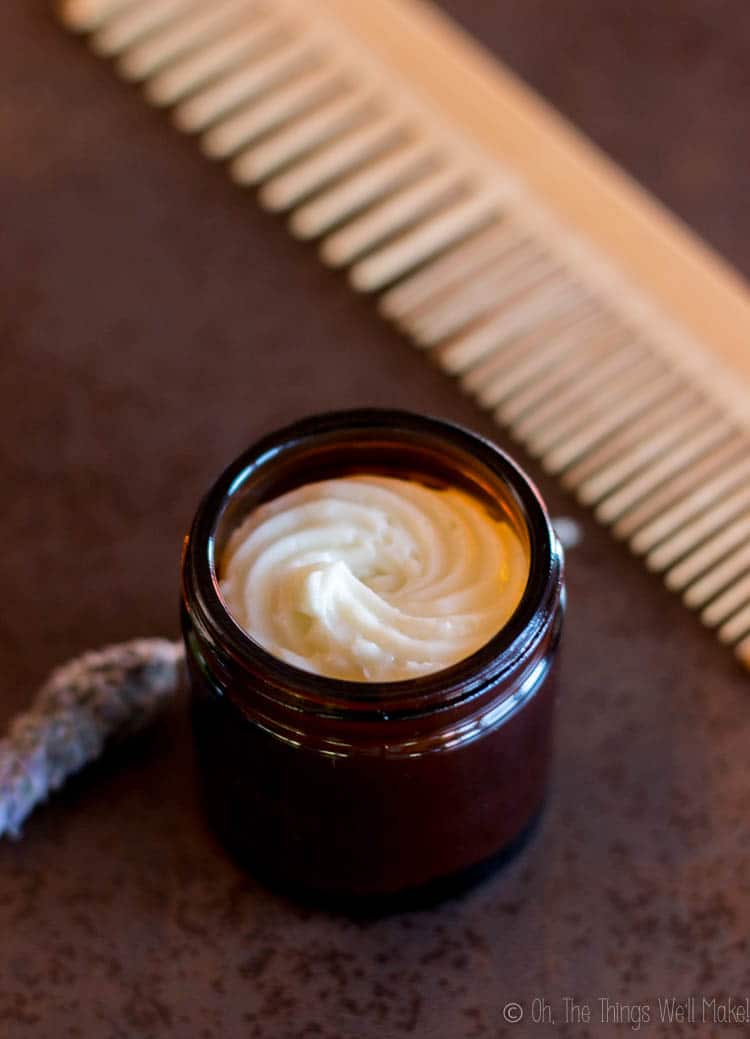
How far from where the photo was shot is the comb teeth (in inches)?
34.1

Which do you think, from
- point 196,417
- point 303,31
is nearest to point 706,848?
point 196,417

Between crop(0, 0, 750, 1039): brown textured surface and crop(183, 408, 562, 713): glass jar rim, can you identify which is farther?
crop(0, 0, 750, 1039): brown textured surface

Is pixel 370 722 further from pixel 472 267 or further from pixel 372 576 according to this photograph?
pixel 472 267

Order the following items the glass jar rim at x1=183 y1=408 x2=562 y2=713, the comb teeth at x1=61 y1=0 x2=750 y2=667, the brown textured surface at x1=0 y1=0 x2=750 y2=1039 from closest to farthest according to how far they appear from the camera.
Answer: the glass jar rim at x1=183 y1=408 x2=562 y2=713 < the brown textured surface at x1=0 y1=0 x2=750 y2=1039 < the comb teeth at x1=61 y1=0 x2=750 y2=667

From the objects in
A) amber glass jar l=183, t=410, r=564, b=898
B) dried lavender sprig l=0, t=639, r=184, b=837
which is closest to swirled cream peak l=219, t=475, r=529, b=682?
amber glass jar l=183, t=410, r=564, b=898

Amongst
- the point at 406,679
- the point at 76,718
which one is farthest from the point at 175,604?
the point at 406,679

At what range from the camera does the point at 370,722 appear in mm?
609

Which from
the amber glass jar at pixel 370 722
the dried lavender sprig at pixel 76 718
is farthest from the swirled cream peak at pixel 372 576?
the dried lavender sprig at pixel 76 718

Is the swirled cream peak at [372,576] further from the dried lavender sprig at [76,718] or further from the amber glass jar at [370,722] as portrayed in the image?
the dried lavender sprig at [76,718]

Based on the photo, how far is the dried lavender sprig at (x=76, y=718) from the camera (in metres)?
0.75

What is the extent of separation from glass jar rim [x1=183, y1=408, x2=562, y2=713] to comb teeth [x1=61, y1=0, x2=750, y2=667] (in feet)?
0.65

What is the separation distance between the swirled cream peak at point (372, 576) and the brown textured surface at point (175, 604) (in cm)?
16

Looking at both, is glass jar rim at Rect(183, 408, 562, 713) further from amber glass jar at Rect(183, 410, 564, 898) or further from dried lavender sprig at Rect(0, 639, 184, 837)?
dried lavender sprig at Rect(0, 639, 184, 837)

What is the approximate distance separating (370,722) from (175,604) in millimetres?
252
